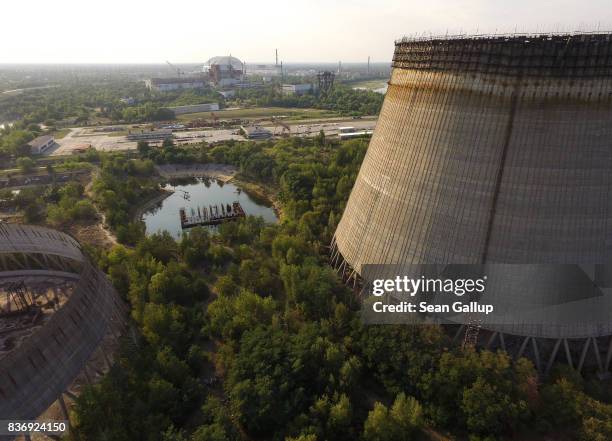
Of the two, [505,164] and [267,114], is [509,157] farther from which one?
Answer: [267,114]

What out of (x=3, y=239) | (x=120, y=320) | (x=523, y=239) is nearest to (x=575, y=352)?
(x=523, y=239)

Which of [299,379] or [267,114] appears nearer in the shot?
[299,379]

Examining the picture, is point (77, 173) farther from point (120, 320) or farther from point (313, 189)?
point (120, 320)

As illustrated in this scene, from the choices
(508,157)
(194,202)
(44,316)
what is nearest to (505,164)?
(508,157)

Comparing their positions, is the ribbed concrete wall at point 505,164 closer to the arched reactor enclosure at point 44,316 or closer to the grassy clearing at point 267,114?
the arched reactor enclosure at point 44,316

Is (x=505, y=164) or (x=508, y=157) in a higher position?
(x=508, y=157)

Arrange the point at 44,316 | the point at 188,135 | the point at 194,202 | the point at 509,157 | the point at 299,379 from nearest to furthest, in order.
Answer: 1. the point at 299,379
2. the point at 509,157
3. the point at 44,316
4. the point at 194,202
5. the point at 188,135

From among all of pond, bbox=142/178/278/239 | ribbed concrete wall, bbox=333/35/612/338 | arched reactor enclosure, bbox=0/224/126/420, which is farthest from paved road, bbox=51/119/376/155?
ribbed concrete wall, bbox=333/35/612/338
